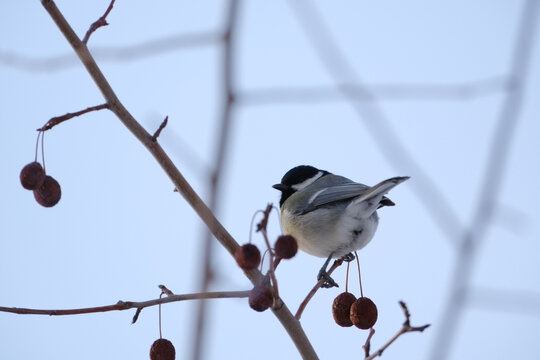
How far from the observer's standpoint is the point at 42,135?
2.25m

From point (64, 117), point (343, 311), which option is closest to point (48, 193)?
point (64, 117)

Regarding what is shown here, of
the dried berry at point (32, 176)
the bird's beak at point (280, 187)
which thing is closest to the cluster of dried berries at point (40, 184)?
the dried berry at point (32, 176)

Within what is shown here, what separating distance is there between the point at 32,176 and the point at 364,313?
133 cm

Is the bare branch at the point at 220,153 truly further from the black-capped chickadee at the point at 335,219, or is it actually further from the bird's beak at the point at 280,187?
the bird's beak at the point at 280,187

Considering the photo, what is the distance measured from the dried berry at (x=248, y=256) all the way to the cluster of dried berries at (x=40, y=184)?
86 cm

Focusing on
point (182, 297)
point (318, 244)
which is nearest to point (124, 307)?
point (182, 297)

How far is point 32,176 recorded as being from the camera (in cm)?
206

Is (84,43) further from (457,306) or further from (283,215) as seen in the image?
(283,215)

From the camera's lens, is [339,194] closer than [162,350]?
No

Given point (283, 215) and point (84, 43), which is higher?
point (283, 215)

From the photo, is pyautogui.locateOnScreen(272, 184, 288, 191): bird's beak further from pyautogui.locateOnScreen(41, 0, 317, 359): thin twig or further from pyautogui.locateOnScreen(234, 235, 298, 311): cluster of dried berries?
→ pyautogui.locateOnScreen(234, 235, 298, 311): cluster of dried berries

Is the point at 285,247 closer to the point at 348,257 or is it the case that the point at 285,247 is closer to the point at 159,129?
the point at 159,129

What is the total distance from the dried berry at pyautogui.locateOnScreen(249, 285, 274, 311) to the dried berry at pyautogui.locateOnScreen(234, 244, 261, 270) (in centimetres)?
7

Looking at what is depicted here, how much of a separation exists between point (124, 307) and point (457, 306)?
3.16 ft
